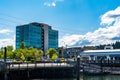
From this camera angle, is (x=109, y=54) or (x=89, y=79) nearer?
(x=89, y=79)

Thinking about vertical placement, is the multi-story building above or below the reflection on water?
above

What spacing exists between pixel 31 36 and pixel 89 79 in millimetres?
134762

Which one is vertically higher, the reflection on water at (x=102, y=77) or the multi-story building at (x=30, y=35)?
the multi-story building at (x=30, y=35)

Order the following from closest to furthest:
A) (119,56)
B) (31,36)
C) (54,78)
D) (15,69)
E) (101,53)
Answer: (15,69)
(54,78)
(119,56)
(101,53)
(31,36)

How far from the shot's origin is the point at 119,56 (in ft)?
285

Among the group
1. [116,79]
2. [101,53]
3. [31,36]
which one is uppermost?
[31,36]

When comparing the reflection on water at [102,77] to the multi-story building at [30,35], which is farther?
the multi-story building at [30,35]

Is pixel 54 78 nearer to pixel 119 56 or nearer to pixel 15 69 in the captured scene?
pixel 15 69

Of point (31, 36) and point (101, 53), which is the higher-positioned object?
point (31, 36)

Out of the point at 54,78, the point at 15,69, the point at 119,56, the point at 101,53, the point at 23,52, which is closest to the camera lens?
the point at 15,69

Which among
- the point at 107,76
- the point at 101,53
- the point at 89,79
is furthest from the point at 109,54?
the point at 89,79

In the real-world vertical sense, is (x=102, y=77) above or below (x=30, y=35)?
below

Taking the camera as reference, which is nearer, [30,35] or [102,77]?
[102,77]

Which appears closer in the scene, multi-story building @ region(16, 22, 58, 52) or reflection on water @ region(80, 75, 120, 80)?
reflection on water @ region(80, 75, 120, 80)
